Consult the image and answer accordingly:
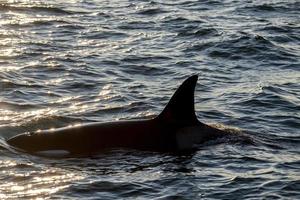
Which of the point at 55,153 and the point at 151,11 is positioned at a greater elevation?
the point at 151,11

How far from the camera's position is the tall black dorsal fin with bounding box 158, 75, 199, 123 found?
1396 cm

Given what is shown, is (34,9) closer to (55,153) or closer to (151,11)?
(151,11)

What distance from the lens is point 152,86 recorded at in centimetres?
1923

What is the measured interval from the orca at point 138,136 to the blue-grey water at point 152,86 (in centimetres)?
21

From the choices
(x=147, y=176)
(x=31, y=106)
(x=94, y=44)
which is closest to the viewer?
(x=147, y=176)

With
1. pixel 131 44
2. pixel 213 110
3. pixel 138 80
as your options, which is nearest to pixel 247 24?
pixel 131 44

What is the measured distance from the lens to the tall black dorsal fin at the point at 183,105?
45.8 feet

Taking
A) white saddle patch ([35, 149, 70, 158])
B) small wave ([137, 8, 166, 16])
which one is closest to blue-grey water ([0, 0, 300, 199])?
small wave ([137, 8, 166, 16])

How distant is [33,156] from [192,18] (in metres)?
13.6

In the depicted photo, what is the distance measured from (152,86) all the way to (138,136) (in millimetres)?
5161

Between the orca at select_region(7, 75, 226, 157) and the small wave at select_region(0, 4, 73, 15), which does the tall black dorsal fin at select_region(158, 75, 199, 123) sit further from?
the small wave at select_region(0, 4, 73, 15)

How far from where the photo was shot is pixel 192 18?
26656 mm

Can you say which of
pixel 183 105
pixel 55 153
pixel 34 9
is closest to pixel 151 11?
pixel 34 9

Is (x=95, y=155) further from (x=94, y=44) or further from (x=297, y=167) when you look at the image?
(x=94, y=44)
